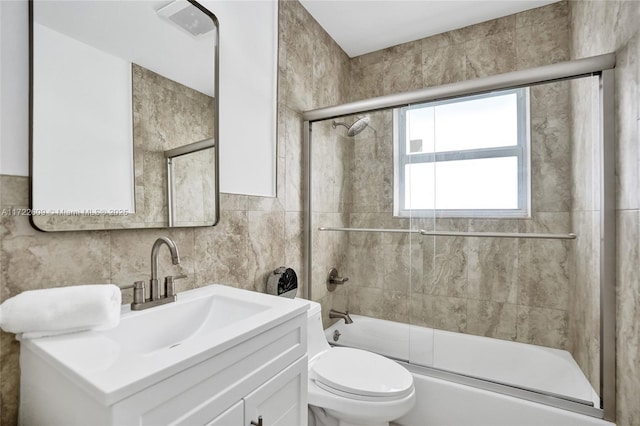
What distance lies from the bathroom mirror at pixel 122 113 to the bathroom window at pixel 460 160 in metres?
1.12

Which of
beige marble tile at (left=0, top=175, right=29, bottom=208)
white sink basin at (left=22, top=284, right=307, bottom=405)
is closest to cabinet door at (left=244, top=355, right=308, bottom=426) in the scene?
white sink basin at (left=22, top=284, right=307, bottom=405)

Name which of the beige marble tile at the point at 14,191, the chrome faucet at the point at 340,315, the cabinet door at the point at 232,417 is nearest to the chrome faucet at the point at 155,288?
the beige marble tile at the point at 14,191

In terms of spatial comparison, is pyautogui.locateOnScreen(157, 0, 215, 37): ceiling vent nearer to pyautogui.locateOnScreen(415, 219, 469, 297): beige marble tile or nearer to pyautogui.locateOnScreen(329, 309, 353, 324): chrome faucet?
pyautogui.locateOnScreen(415, 219, 469, 297): beige marble tile

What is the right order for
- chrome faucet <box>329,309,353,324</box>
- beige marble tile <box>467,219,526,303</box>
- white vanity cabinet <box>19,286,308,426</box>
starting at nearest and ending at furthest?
white vanity cabinet <box>19,286,308,426</box> < beige marble tile <box>467,219,526,303</box> < chrome faucet <box>329,309,353,324</box>

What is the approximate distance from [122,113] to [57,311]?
63cm

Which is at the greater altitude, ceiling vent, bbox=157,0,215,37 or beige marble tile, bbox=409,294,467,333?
ceiling vent, bbox=157,0,215,37

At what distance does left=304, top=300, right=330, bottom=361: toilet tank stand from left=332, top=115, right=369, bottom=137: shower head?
3.61 feet

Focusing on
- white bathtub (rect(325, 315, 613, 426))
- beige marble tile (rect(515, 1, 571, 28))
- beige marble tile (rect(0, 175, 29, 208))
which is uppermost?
beige marble tile (rect(515, 1, 571, 28))

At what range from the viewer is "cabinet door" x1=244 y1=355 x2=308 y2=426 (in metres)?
0.82

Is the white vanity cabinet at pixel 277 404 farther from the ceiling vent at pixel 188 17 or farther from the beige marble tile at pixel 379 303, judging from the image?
the ceiling vent at pixel 188 17

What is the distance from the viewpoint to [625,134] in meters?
1.20

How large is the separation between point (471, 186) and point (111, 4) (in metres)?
1.86

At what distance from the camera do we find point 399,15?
2.08m

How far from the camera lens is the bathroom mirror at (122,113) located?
843mm
